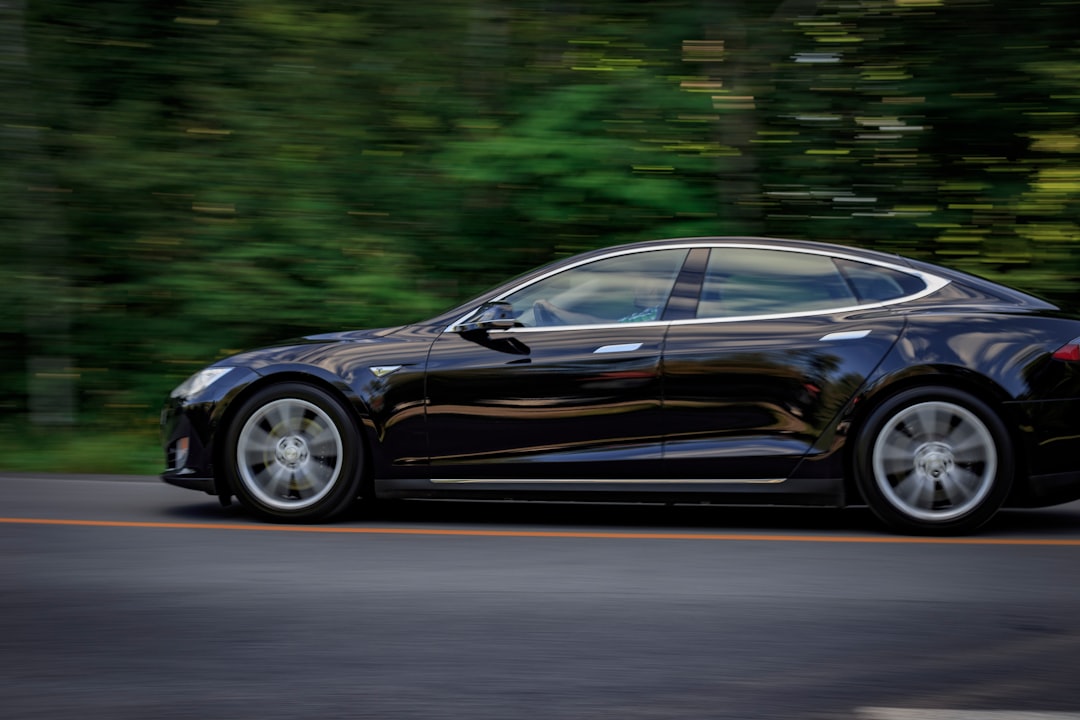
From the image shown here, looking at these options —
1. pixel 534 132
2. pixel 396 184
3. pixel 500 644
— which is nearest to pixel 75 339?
pixel 396 184

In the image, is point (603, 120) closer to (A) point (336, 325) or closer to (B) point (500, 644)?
(A) point (336, 325)

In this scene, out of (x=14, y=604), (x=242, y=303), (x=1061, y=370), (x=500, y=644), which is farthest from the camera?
(x=242, y=303)

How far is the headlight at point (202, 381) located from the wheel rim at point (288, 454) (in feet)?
1.00

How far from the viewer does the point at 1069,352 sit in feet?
22.3

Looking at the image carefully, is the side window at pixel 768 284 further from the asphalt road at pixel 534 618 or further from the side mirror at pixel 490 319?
the asphalt road at pixel 534 618

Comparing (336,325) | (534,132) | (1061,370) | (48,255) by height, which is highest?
(534,132)

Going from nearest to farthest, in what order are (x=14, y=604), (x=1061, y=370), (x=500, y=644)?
(x=500, y=644), (x=14, y=604), (x=1061, y=370)

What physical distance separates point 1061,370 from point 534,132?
6123mm

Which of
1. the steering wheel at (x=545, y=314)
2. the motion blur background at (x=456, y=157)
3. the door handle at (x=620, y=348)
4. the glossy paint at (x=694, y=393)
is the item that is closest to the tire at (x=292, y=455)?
the glossy paint at (x=694, y=393)

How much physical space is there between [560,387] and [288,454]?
1480 mm

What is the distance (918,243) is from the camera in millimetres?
12086

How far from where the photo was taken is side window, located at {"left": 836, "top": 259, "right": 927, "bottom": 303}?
7.07 metres

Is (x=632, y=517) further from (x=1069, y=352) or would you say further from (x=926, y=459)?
(x=1069, y=352)

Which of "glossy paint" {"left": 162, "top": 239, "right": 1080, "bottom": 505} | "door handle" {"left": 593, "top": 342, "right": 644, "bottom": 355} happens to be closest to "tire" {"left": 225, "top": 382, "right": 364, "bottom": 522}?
"glossy paint" {"left": 162, "top": 239, "right": 1080, "bottom": 505}
